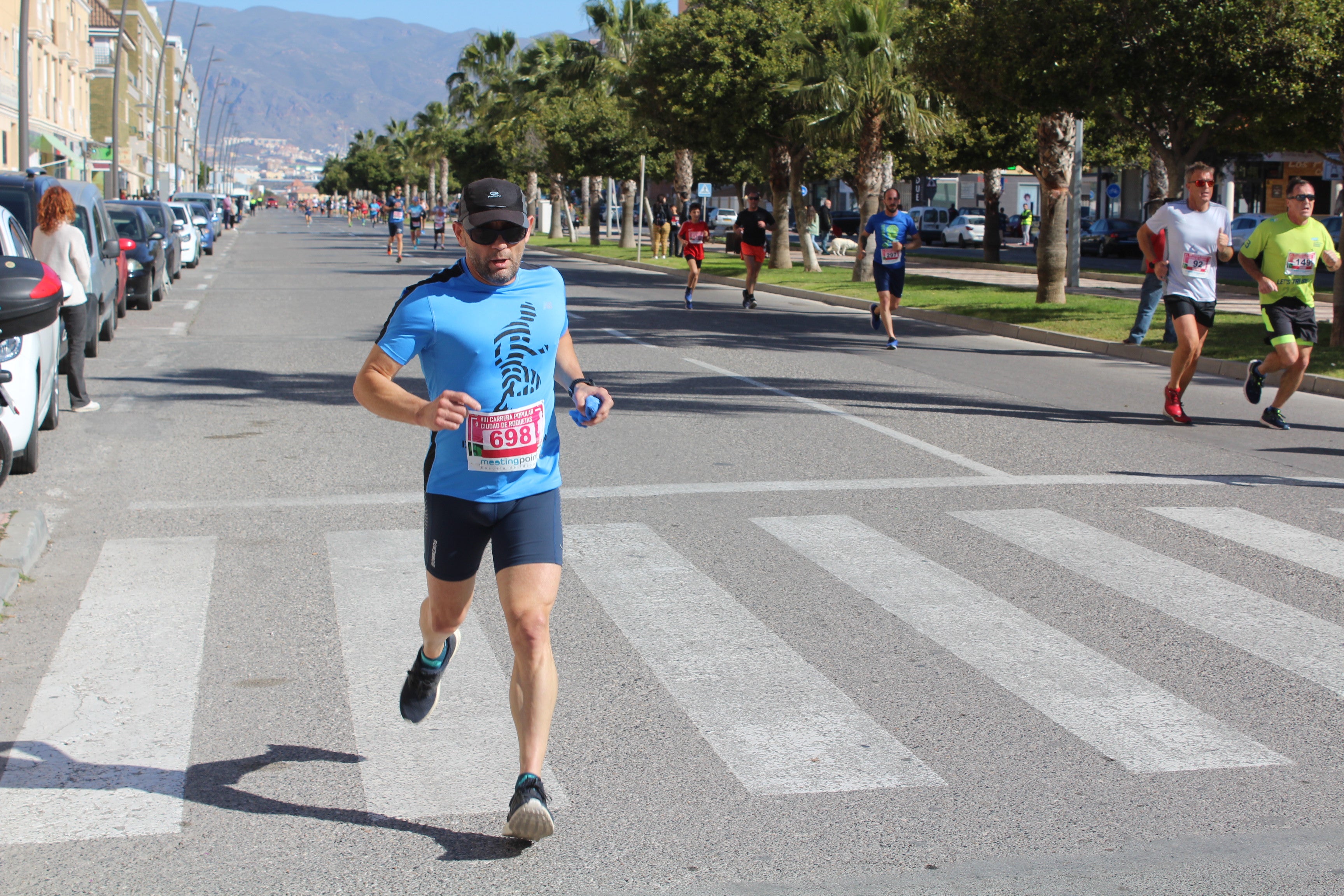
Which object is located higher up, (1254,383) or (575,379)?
(575,379)

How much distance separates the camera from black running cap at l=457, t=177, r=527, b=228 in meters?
3.79

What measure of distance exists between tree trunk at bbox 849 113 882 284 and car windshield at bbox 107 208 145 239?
44.8ft

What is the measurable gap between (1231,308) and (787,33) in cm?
1255

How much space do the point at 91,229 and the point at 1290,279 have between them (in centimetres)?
1117

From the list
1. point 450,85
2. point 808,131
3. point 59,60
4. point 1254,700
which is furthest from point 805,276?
point 450,85

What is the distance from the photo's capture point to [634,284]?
30.9m

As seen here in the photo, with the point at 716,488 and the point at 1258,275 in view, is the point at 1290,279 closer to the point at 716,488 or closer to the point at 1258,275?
the point at 1258,275

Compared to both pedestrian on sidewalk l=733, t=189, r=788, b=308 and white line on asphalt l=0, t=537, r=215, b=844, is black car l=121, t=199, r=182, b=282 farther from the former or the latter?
white line on asphalt l=0, t=537, r=215, b=844

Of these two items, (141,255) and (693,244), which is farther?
(693,244)

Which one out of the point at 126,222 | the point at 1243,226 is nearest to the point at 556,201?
the point at 1243,226

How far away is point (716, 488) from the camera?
28.0 ft

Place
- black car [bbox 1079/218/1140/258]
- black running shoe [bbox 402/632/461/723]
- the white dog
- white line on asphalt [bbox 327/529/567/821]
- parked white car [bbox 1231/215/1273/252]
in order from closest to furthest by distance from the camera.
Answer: white line on asphalt [bbox 327/529/567/821] → black running shoe [bbox 402/632/461/723] → parked white car [bbox 1231/215/1273/252] → the white dog → black car [bbox 1079/218/1140/258]

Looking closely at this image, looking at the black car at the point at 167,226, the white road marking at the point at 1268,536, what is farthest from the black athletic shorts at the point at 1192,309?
the black car at the point at 167,226

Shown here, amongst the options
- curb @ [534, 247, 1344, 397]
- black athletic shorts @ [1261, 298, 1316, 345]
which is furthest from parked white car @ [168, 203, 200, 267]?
black athletic shorts @ [1261, 298, 1316, 345]
